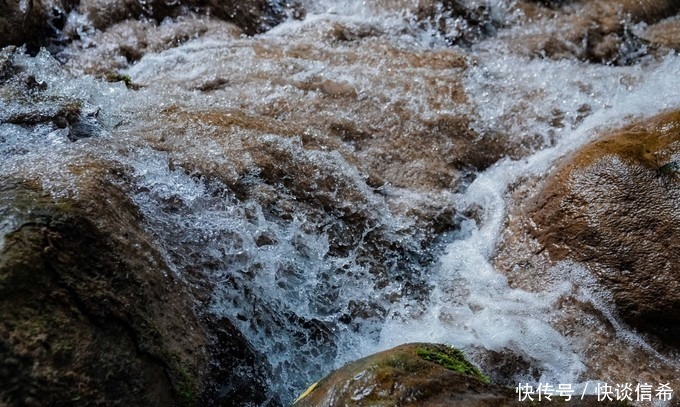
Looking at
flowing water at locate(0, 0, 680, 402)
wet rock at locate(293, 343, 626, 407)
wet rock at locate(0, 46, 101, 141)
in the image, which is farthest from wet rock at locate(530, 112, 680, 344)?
wet rock at locate(0, 46, 101, 141)

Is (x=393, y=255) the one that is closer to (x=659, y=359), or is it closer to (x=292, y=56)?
(x=659, y=359)

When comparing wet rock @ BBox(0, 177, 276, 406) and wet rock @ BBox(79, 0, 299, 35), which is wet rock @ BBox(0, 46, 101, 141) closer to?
wet rock @ BBox(0, 177, 276, 406)

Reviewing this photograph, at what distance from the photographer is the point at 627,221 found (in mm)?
4035

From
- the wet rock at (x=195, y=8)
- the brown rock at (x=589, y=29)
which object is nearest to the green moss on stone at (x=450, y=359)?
the brown rock at (x=589, y=29)

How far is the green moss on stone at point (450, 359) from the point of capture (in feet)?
10.2

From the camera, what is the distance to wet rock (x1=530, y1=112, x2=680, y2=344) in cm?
391

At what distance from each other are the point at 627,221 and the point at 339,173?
1948mm

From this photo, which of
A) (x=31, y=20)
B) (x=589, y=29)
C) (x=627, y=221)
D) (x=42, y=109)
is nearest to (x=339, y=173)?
(x=627, y=221)

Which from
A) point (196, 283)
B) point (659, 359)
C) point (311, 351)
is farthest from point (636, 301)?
point (196, 283)

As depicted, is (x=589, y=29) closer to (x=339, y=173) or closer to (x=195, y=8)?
(x=339, y=173)

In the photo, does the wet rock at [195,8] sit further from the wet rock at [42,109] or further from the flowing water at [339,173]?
the wet rock at [42,109]

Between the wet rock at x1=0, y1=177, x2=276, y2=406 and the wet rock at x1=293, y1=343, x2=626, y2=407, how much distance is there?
2.13ft

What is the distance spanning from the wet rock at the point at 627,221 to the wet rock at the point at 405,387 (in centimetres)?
138

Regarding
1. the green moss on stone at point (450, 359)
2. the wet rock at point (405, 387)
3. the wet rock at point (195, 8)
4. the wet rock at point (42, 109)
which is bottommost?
the green moss on stone at point (450, 359)
